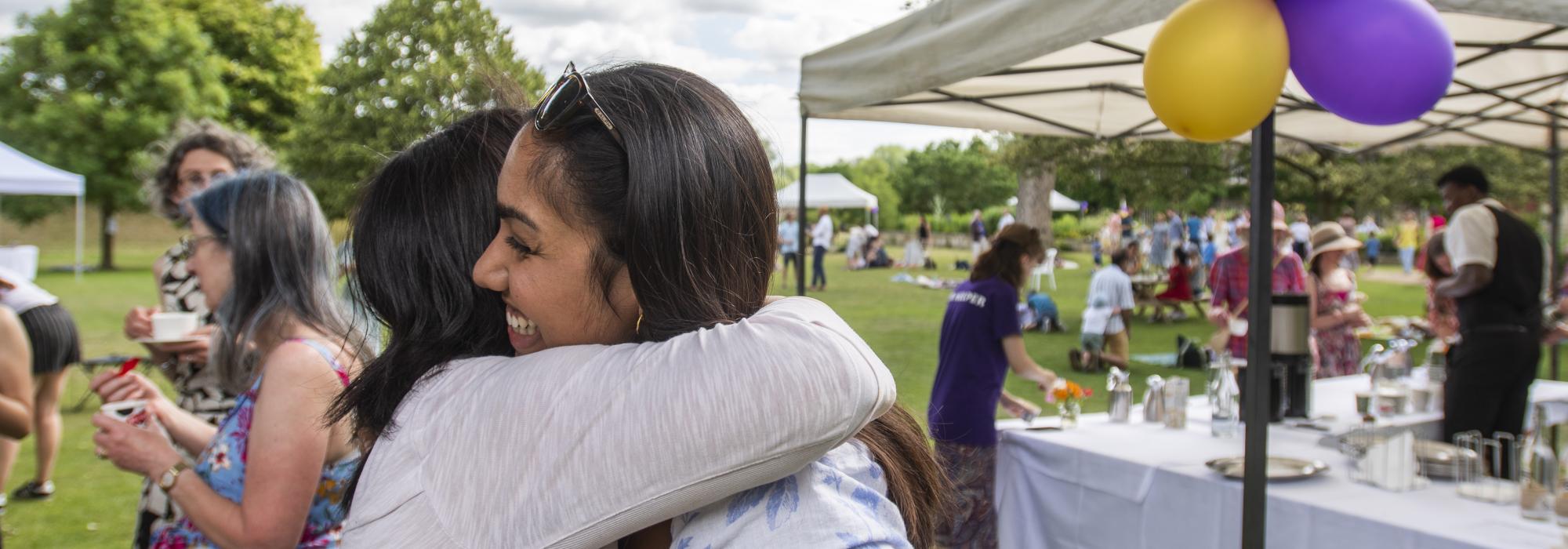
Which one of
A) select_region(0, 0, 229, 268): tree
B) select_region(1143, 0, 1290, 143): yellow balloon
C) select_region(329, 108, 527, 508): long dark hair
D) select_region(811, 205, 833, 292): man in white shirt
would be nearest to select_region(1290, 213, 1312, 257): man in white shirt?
select_region(811, 205, 833, 292): man in white shirt

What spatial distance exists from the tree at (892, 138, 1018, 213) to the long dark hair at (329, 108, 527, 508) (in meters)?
70.8

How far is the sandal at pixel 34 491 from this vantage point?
5.54 m

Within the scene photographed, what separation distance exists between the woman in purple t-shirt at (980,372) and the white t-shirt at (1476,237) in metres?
2.25

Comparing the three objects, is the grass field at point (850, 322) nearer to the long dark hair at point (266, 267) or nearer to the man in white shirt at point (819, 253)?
the man in white shirt at point (819, 253)

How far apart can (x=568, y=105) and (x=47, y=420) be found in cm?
608

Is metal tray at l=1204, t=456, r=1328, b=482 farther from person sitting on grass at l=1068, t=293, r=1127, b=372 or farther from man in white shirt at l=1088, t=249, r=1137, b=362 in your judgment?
man in white shirt at l=1088, t=249, r=1137, b=362

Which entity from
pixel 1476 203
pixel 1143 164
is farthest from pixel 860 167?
pixel 1476 203

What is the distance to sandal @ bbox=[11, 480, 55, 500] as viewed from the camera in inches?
218

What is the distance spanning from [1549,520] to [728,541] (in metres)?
3.01

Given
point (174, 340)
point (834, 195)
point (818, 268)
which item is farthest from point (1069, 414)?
point (834, 195)

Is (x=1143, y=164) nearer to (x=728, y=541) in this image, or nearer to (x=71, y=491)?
(x=71, y=491)

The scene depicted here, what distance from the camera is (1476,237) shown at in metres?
4.89

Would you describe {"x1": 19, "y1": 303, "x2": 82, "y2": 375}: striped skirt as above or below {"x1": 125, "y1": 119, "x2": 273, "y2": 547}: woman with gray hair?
below

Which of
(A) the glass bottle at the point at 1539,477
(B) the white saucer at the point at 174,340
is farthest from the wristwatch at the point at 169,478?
(A) the glass bottle at the point at 1539,477
